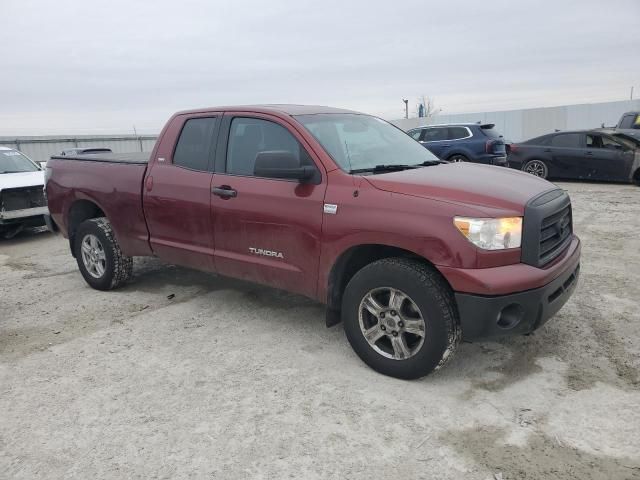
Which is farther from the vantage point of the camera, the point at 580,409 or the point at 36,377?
the point at 36,377

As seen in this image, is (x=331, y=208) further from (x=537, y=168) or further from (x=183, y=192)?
(x=537, y=168)

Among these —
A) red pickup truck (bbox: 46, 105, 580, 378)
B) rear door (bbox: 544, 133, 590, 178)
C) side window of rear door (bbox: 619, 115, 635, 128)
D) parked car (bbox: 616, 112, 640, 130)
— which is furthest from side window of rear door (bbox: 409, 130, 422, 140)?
red pickup truck (bbox: 46, 105, 580, 378)

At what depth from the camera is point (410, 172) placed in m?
3.70

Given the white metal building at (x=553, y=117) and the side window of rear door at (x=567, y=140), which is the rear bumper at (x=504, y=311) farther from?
the white metal building at (x=553, y=117)

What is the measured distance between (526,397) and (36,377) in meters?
3.36

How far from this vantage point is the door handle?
4.17 meters

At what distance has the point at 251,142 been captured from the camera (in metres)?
4.27

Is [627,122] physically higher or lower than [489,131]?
higher

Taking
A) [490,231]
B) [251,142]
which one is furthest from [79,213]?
[490,231]

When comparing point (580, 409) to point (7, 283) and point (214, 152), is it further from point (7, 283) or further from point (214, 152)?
point (7, 283)

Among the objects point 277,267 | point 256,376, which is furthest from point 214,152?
point 256,376

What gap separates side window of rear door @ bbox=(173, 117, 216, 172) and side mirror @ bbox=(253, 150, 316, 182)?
97 cm

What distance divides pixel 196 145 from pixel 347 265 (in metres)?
1.90

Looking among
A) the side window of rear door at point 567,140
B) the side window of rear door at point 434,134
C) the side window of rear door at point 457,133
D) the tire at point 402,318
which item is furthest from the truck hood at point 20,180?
the side window of rear door at point 567,140
